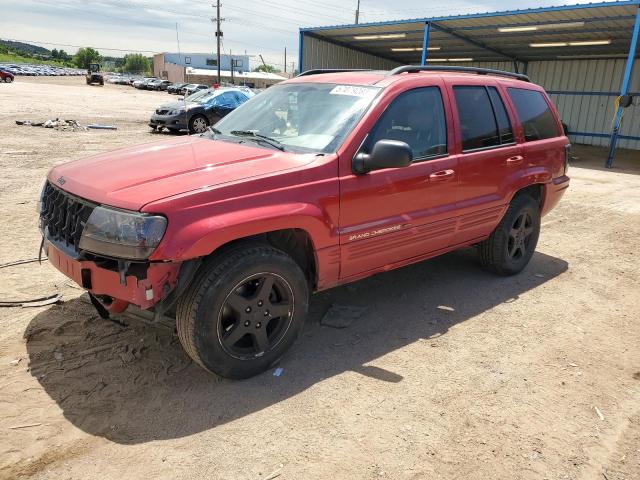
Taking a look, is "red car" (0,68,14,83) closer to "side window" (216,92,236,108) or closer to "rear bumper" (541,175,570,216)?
"side window" (216,92,236,108)

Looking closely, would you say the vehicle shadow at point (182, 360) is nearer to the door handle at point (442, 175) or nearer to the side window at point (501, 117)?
the door handle at point (442, 175)

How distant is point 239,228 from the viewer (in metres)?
2.89

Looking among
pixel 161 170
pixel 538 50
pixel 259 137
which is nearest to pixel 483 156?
pixel 259 137

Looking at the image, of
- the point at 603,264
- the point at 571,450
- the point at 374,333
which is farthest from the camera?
the point at 603,264

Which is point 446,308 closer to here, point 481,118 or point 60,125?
point 481,118

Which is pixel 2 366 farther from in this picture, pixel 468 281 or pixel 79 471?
pixel 468 281

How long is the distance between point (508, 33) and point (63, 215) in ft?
59.4

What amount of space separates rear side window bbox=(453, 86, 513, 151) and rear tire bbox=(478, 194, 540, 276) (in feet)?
2.35

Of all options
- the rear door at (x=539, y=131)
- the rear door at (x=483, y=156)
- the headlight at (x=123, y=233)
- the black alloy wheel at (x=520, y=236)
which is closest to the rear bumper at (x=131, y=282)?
the headlight at (x=123, y=233)

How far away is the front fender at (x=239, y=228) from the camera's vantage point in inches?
106

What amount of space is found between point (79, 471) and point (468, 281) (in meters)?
3.74

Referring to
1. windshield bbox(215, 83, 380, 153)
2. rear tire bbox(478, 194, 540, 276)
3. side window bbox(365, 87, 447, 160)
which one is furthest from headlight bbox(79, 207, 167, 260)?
rear tire bbox(478, 194, 540, 276)

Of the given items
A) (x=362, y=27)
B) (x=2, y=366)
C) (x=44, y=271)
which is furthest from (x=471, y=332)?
(x=362, y=27)

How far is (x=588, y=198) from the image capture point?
31.3 ft
